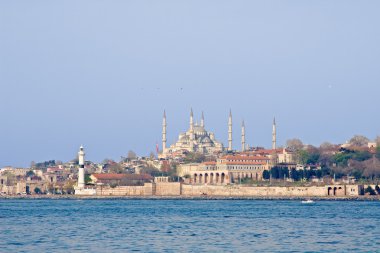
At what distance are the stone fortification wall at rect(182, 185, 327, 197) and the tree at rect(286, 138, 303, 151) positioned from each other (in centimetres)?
2365

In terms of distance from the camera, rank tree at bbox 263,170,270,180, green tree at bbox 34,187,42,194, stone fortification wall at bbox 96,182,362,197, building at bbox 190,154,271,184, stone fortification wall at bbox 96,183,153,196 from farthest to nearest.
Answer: green tree at bbox 34,187,42,194, building at bbox 190,154,271,184, tree at bbox 263,170,270,180, stone fortification wall at bbox 96,183,153,196, stone fortification wall at bbox 96,182,362,197

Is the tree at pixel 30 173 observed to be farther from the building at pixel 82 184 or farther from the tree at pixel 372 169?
the tree at pixel 372 169

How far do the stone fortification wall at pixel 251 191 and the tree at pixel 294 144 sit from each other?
23649mm

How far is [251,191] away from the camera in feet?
347

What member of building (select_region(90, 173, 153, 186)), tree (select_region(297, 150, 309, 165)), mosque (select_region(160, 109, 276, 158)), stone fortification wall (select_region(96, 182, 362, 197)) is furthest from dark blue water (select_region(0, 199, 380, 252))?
mosque (select_region(160, 109, 276, 158))

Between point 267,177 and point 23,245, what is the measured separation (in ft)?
262

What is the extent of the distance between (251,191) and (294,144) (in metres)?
28.8

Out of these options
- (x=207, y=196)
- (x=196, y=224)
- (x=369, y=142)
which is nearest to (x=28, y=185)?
(x=207, y=196)

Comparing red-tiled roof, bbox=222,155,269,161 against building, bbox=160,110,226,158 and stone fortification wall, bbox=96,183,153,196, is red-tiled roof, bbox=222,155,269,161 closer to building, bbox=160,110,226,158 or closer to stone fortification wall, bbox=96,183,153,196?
stone fortification wall, bbox=96,183,153,196

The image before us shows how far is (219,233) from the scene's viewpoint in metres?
39.5

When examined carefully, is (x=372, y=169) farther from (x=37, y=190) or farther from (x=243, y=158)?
(x=37, y=190)

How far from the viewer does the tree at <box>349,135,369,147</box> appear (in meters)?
131

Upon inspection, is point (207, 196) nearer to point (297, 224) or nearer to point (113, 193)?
point (113, 193)

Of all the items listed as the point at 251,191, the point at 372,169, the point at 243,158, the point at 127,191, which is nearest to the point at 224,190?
the point at 251,191
